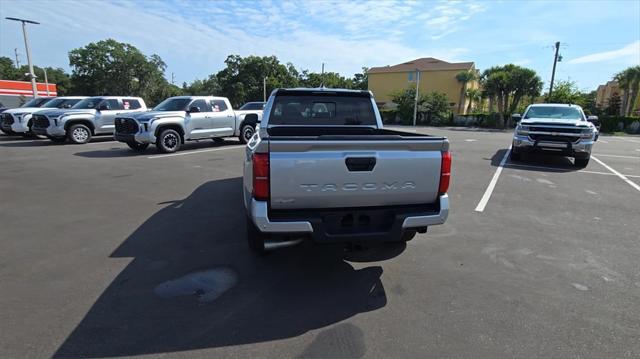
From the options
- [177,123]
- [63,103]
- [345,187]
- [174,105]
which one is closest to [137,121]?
[177,123]

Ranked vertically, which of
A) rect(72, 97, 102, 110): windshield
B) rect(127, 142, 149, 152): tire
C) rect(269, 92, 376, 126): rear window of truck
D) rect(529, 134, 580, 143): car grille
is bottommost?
rect(127, 142, 149, 152): tire

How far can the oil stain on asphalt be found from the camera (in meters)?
3.28

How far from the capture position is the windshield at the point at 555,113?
35.5 feet

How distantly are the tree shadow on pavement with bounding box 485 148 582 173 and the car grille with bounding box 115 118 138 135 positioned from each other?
11712 mm

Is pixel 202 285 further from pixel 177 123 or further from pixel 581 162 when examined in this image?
pixel 581 162

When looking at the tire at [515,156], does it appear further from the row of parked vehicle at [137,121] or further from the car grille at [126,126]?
the car grille at [126,126]

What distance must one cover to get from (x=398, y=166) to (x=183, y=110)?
36.1 ft

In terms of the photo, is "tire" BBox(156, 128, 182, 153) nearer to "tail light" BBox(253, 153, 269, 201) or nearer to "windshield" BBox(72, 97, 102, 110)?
"windshield" BBox(72, 97, 102, 110)

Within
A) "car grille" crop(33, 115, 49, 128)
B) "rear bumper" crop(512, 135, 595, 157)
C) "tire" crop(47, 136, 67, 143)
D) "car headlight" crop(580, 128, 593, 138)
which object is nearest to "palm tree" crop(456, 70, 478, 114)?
"rear bumper" crop(512, 135, 595, 157)

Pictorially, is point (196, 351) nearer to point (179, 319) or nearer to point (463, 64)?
point (179, 319)

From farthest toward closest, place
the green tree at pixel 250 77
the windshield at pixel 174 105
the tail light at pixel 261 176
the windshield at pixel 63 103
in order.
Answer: the green tree at pixel 250 77, the windshield at pixel 63 103, the windshield at pixel 174 105, the tail light at pixel 261 176

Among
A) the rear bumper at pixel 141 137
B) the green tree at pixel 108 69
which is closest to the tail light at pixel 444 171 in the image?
the rear bumper at pixel 141 137

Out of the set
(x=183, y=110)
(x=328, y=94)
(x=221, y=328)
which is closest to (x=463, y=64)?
(x=183, y=110)

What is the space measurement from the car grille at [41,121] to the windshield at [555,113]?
17.8 m
